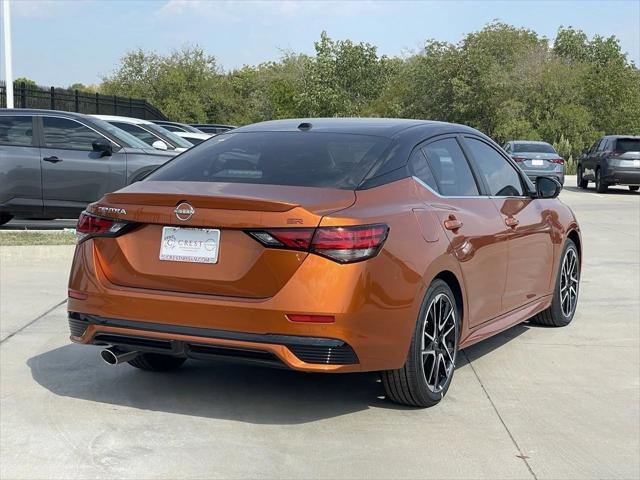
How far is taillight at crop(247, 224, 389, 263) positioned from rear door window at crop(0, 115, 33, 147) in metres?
9.09

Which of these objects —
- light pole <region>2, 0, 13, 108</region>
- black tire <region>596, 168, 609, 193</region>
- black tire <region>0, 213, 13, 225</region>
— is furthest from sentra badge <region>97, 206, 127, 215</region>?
black tire <region>596, 168, 609, 193</region>

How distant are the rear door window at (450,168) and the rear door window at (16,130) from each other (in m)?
8.32

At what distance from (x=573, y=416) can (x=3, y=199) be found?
926 centimetres

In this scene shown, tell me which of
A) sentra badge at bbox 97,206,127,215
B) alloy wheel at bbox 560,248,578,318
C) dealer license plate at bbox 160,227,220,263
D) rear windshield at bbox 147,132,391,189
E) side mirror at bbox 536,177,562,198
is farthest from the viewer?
alloy wheel at bbox 560,248,578,318

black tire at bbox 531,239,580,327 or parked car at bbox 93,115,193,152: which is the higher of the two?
parked car at bbox 93,115,193,152

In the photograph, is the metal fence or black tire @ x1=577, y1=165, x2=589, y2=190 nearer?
the metal fence

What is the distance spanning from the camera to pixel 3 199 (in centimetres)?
1216

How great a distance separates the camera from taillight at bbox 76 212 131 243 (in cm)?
478

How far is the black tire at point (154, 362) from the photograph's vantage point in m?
5.63

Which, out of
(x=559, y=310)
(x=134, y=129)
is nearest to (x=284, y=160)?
(x=559, y=310)

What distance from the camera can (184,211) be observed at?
4543 mm

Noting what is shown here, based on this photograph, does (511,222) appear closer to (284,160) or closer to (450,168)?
(450,168)

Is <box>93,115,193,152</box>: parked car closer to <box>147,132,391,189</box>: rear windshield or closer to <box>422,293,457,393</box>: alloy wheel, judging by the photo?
<box>147,132,391,189</box>: rear windshield

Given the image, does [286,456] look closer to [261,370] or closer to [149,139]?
[261,370]
